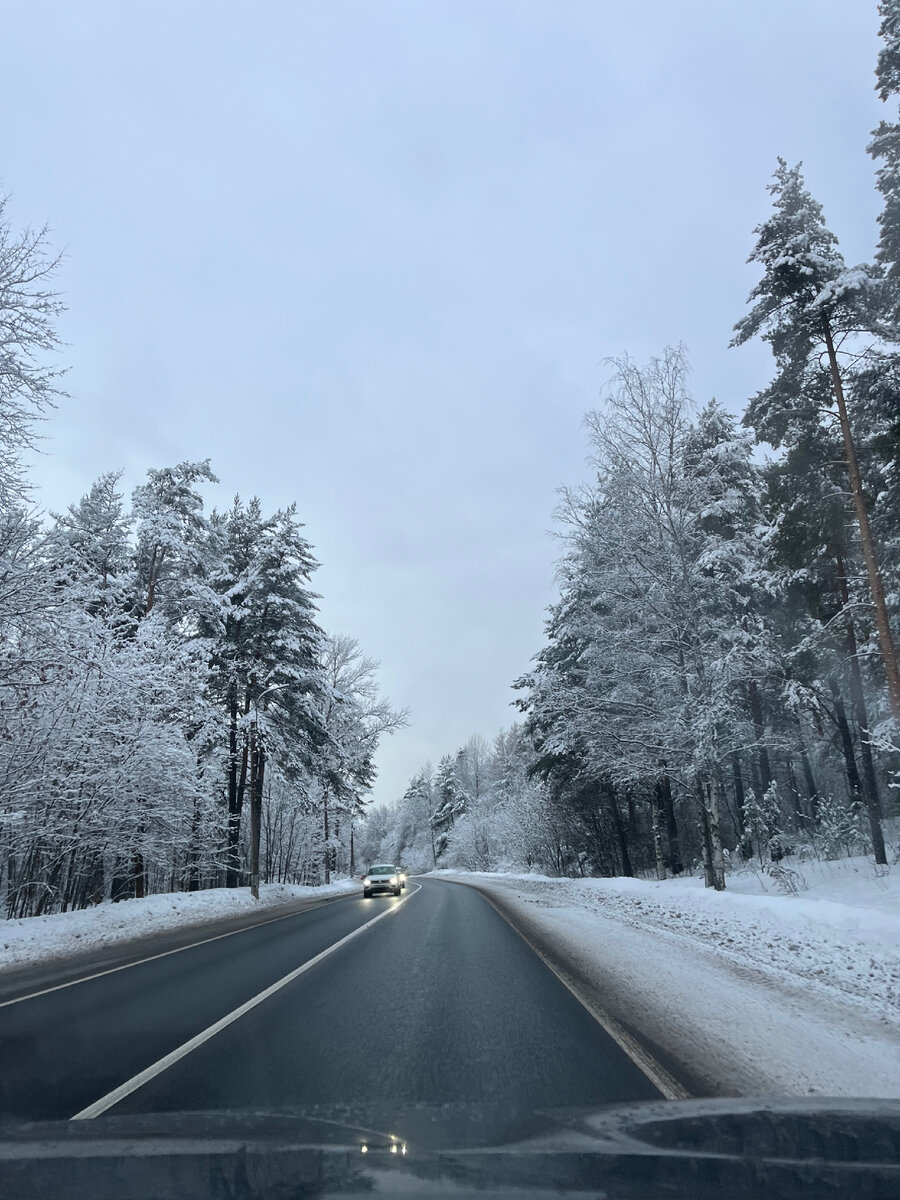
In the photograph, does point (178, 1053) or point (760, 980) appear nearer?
point (178, 1053)

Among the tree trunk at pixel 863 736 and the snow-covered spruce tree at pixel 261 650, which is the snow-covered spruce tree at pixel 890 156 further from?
the snow-covered spruce tree at pixel 261 650

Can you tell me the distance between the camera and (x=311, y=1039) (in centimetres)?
589

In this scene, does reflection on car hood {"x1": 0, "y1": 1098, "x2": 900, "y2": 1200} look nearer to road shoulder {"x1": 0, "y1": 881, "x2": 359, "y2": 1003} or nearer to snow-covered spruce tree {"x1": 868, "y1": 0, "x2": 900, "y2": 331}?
road shoulder {"x1": 0, "y1": 881, "x2": 359, "y2": 1003}

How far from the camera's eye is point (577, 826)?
37.2m

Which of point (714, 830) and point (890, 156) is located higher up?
point (890, 156)

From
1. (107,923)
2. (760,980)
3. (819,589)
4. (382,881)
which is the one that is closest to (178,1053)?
(760,980)

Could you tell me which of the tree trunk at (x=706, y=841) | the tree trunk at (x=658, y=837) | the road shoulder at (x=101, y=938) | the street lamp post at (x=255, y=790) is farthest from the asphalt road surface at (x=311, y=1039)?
the tree trunk at (x=658, y=837)

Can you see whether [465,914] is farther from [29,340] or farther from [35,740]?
[29,340]

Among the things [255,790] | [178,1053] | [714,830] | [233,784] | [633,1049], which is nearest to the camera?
[633,1049]

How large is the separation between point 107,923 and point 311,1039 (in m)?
11.3

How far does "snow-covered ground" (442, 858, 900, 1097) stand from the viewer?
Answer: 488 cm

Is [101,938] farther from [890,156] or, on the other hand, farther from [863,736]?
[890,156]

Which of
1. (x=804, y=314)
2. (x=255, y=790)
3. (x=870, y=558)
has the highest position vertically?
(x=804, y=314)

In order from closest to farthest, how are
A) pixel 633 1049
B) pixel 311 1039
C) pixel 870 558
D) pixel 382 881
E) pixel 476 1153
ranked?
pixel 476 1153 → pixel 633 1049 → pixel 311 1039 → pixel 870 558 → pixel 382 881
